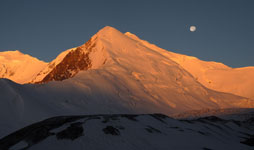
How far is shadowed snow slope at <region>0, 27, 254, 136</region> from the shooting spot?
210 ft

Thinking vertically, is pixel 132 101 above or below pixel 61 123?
above

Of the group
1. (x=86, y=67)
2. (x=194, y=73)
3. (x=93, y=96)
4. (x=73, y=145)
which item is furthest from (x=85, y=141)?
(x=194, y=73)

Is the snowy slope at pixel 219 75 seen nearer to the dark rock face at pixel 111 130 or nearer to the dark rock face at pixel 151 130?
the dark rock face at pixel 151 130

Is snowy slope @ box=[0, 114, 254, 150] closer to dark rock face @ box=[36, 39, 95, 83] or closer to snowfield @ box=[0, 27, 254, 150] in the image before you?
snowfield @ box=[0, 27, 254, 150]

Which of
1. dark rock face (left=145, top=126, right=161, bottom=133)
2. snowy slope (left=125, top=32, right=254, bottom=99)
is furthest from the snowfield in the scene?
snowy slope (left=125, top=32, right=254, bottom=99)

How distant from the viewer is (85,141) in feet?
90.0

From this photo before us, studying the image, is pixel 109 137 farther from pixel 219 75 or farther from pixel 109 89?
pixel 219 75

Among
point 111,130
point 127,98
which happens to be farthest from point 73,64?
→ point 111,130

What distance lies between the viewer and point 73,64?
431ft

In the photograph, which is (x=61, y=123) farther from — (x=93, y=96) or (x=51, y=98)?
(x=93, y=96)

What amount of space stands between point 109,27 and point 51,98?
75611 mm

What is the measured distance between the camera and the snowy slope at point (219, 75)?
12809 cm

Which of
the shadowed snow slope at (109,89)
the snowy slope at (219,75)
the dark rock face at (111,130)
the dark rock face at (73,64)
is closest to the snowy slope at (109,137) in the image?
the dark rock face at (111,130)

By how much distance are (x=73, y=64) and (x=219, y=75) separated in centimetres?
6727
